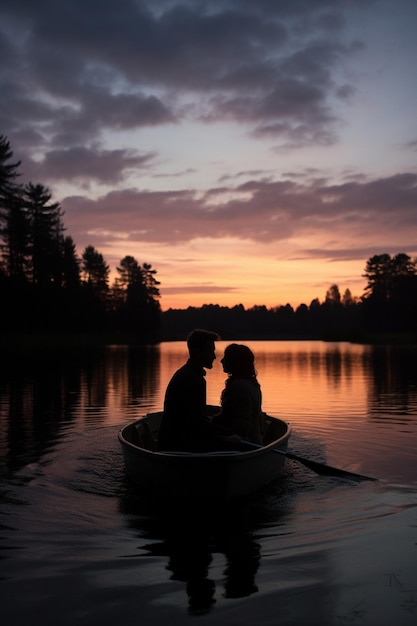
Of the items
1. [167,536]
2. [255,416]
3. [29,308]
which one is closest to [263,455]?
[255,416]

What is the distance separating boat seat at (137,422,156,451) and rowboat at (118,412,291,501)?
2.39 meters

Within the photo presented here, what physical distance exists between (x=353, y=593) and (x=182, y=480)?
2.83 m

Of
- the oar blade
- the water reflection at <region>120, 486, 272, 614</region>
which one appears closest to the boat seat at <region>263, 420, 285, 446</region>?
the oar blade

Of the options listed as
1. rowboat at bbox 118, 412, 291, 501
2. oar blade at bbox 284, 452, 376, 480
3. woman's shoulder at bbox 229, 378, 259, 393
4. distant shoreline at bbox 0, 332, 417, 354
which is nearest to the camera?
rowboat at bbox 118, 412, 291, 501

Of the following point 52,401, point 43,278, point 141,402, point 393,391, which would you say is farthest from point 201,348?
point 43,278

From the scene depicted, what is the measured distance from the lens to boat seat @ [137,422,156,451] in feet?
37.4

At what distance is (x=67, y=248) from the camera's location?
3487 inches

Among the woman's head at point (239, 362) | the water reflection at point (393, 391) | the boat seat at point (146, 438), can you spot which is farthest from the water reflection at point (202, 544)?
the water reflection at point (393, 391)

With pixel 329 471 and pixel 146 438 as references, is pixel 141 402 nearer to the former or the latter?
pixel 146 438

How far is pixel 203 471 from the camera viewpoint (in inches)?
282

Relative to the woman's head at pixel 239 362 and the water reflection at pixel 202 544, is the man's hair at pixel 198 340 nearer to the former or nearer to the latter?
the woman's head at pixel 239 362

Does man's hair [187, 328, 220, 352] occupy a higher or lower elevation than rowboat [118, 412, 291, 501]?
higher

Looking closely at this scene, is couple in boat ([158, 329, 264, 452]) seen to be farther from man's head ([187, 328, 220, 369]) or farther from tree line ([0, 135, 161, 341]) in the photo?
tree line ([0, 135, 161, 341])

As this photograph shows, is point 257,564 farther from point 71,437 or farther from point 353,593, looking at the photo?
point 71,437
